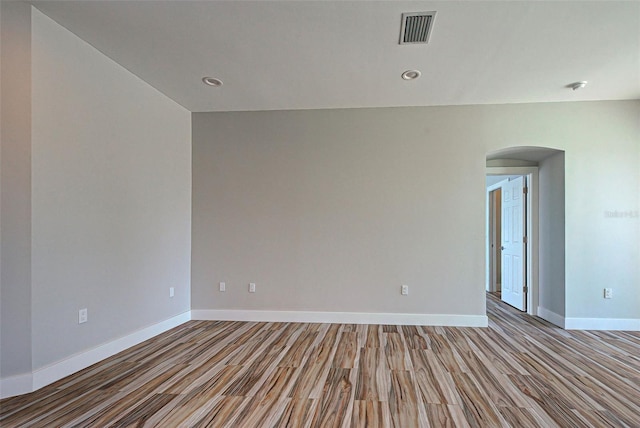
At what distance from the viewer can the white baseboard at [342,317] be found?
408 centimetres

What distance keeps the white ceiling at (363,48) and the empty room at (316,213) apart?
0.08 ft

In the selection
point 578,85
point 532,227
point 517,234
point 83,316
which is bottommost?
point 83,316

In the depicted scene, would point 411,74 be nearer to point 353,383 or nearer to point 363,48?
point 363,48

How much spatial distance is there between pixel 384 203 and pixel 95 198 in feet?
10.3

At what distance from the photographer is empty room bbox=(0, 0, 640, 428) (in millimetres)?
2305

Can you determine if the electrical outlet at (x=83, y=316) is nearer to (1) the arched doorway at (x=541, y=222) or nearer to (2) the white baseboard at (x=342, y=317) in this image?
(2) the white baseboard at (x=342, y=317)

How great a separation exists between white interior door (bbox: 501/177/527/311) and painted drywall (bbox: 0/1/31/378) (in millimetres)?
5741

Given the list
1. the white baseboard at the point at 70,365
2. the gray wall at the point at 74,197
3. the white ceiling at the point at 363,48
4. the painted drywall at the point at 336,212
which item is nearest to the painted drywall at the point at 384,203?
the painted drywall at the point at 336,212

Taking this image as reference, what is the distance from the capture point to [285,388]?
2.46 m

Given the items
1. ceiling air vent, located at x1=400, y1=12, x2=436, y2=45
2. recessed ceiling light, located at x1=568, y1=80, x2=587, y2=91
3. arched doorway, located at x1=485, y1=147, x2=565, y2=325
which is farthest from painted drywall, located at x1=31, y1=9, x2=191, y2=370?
recessed ceiling light, located at x1=568, y1=80, x2=587, y2=91

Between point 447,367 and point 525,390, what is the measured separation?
59 centimetres

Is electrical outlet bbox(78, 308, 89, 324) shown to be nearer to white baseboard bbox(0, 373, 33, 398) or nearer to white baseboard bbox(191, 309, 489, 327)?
white baseboard bbox(0, 373, 33, 398)

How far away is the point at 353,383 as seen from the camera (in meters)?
2.53

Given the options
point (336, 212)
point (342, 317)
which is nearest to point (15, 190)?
point (336, 212)
